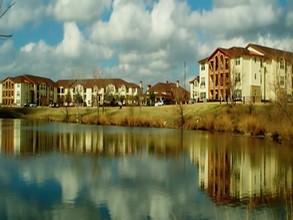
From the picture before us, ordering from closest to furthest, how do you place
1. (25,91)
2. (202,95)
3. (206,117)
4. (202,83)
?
(206,117), (202,95), (202,83), (25,91)

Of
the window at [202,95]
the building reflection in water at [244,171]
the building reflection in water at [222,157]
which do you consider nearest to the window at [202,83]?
the window at [202,95]

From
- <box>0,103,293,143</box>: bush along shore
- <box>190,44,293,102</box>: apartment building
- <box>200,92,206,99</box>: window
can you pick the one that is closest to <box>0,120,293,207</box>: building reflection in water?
<box>0,103,293,143</box>: bush along shore

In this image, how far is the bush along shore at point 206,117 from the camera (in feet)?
141

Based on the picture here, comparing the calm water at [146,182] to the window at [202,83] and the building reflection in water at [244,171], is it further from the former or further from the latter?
the window at [202,83]

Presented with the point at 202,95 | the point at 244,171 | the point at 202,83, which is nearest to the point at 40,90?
the point at 202,83

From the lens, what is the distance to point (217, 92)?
81250 mm

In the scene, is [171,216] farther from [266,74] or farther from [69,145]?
[266,74]

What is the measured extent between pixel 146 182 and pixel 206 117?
4004cm

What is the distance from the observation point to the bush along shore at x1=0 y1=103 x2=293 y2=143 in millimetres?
42969

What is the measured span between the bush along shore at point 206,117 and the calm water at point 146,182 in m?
9.81

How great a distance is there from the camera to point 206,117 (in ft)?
192

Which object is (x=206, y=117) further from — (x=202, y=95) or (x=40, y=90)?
(x=40, y=90)

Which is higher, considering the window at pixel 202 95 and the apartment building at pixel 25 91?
the apartment building at pixel 25 91

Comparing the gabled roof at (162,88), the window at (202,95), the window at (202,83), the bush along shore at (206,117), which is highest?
the gabled roof at (162,88)
